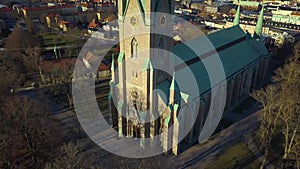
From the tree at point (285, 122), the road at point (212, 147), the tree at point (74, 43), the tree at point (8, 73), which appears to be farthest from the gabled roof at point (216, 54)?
the tree at point (74, 43)

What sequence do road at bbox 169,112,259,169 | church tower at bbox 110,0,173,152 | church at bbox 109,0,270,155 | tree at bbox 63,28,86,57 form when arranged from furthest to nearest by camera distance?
tree at bbox 63,28,86,57
road at bbox 169,112,259,169
church at bbox 109,0,270,155
church tower at bbox 110,0,173,152

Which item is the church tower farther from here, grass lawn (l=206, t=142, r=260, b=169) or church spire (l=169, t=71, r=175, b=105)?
grass lawn (l=206, t=142, r=260, b=169)

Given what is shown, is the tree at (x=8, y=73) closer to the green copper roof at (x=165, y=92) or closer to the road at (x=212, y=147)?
the green copper roof at (x=165, y=92)

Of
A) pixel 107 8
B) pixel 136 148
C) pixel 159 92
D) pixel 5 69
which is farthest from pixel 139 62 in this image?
pixel 107 8

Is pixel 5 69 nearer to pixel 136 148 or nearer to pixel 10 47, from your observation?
pixel 10 47

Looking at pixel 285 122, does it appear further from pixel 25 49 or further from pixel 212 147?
pixel 25 49

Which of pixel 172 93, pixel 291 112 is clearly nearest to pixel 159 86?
pixel 172 93

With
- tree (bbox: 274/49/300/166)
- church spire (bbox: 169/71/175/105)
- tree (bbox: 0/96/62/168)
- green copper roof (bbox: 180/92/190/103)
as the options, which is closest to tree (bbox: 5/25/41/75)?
tree (bbox: 0/96/62/168)
